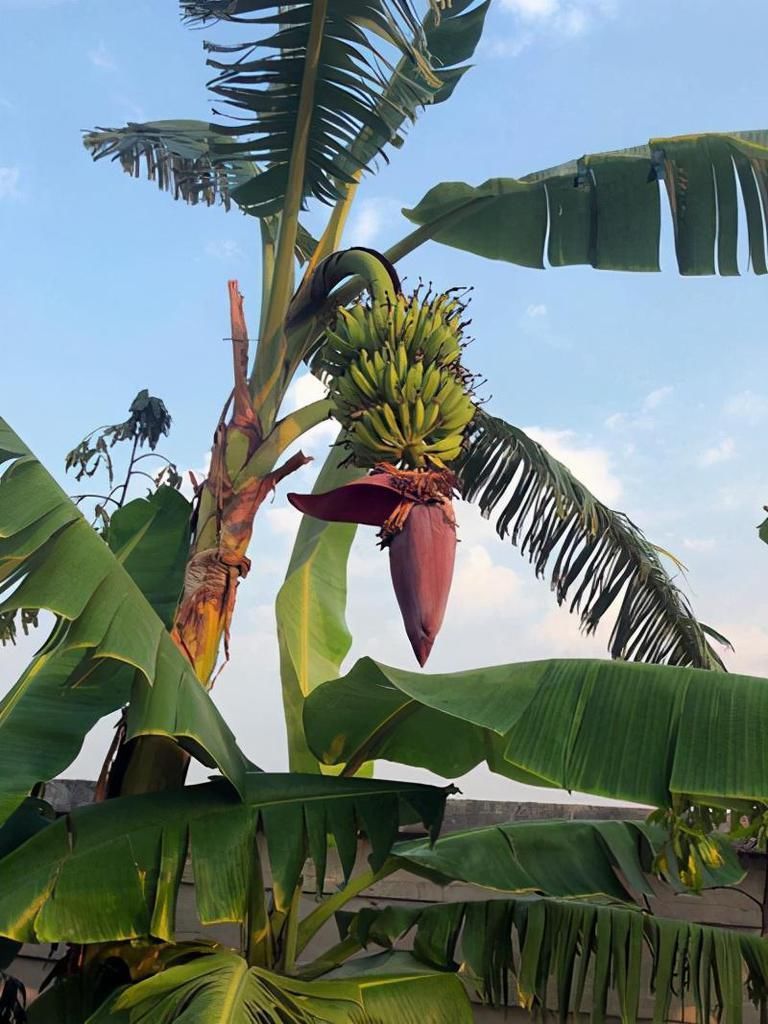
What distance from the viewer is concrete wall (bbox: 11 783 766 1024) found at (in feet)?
10.6

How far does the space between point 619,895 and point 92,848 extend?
1.36 m

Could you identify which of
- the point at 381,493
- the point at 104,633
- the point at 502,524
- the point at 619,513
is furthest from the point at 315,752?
the point at 619,513

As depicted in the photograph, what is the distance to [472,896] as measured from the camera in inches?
136

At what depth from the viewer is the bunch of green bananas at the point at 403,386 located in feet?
5.70

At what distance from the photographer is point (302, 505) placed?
5.75 ft

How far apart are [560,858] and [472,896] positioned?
95 centimetres

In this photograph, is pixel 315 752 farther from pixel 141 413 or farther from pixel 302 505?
pixel 141 413

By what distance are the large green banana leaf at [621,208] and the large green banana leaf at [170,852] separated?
1.66 m

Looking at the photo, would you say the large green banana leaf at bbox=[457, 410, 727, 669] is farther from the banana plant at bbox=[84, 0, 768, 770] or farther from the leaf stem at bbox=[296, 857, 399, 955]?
the leaf stem at bbox=[296, 857, 399, 955]

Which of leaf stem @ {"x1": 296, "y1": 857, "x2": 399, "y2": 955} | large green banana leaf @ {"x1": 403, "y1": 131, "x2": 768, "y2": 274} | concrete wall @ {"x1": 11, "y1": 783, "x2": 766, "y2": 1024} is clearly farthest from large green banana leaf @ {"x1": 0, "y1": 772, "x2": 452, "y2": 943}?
large green banana leaf @ {"x1": 403, "y1": 131, "x2": 768, "y2": 274}

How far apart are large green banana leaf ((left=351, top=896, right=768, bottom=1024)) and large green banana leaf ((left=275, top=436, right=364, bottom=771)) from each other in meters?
0.62

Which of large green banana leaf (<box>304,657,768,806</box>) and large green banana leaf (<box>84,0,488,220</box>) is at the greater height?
large green banana leaf (<box>84,0,488,220</box>)

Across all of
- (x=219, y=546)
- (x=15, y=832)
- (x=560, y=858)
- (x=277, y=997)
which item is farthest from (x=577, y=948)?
(x=15, y=832)

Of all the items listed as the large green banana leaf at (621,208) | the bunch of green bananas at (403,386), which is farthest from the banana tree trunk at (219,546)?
the large green banana leaf at (621,208)
